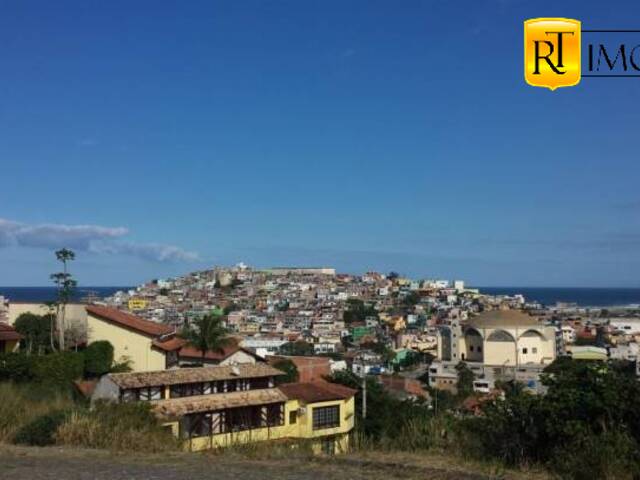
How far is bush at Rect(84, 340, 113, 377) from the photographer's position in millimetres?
24203

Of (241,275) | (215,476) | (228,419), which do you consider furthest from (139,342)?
(241,275)

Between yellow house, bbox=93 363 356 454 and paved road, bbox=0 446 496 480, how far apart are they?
950 cm

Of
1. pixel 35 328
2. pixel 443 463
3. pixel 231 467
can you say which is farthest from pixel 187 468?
pixel 35 328

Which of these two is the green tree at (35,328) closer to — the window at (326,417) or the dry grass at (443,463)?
the window at (326,417)

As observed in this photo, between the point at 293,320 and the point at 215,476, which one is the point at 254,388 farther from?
the point at 293,320

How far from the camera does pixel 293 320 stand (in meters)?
108

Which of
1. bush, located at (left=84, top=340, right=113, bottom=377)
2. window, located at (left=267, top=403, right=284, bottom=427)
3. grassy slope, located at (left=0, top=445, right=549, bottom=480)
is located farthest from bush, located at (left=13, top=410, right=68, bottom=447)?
bush, located at (left=84, top=340, right=113, bottom=377)

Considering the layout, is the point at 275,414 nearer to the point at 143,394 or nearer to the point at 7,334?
the point at 143,394

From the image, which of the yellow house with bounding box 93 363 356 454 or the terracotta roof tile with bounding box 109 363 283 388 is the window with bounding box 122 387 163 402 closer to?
the yellow house with bounding box 93 363 356 454

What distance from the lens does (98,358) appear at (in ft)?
80.6

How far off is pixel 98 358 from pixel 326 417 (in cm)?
913

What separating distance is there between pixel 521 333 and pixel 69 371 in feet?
185

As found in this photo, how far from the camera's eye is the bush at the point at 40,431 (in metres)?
7.09

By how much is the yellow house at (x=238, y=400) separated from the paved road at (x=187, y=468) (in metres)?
9.50
